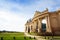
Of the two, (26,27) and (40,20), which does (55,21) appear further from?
(26,27)

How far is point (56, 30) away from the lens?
41.0 metres

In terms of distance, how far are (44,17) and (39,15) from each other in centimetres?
232

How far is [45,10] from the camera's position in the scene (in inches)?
1700

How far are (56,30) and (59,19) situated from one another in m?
3.49

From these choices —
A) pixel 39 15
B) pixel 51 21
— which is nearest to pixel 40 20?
pixel 39 15

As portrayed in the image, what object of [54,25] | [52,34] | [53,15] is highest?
[53,15]

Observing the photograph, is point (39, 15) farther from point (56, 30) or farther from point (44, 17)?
point (56, 30)

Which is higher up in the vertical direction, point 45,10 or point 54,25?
point 45,10

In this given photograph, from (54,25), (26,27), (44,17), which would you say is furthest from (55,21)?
(26,27)

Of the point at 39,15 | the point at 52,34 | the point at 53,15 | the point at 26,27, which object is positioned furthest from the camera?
the point at 26,27

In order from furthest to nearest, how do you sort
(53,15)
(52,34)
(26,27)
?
(26,27), (53,15), (52,34)

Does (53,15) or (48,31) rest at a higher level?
(53,15)

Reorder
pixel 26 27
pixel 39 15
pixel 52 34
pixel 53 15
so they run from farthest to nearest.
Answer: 1. pixel 26 27
2. pixel 39 15
3. pixel 53 15
4. pixel 52 34

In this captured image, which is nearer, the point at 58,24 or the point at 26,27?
the point at 58,24
